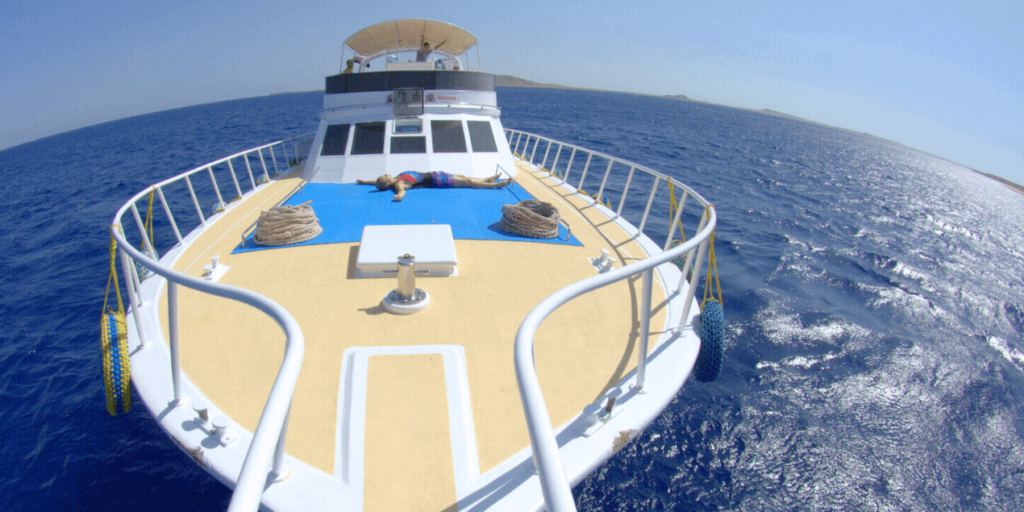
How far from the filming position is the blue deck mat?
4785mm

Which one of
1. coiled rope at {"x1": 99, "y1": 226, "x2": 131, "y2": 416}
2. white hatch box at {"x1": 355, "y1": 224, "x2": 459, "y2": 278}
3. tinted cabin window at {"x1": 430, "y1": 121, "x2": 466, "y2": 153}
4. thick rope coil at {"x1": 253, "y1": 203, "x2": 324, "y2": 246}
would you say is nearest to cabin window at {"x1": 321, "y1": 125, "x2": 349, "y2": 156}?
tinted cabin window at {"x1": 430, "y1": 121, "x2": 466, "y2": 153}

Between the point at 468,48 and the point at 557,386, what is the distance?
8.76m

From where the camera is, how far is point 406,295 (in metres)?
3.34

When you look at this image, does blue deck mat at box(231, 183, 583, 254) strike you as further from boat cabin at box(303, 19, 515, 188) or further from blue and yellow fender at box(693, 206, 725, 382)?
blue and yellow fender at box(693, 206, 725, 382)

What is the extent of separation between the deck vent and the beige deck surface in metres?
0.07

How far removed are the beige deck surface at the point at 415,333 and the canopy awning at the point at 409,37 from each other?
5.70 meters

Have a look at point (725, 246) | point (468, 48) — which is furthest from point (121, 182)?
point (725, 246)

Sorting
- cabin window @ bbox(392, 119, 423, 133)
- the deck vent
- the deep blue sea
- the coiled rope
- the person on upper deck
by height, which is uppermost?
the person on upper deck

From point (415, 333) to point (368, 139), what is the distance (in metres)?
5.24

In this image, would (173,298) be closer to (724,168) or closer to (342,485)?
(342,485)

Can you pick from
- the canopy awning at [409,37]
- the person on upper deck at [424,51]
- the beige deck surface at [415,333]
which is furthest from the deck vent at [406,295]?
the person on upper deck at [424,51]

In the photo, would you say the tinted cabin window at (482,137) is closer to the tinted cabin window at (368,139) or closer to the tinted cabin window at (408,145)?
the tinted cabin window at (408,145)

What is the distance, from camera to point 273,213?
4547mm

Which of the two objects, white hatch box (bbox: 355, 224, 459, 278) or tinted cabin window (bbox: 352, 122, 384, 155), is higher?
tinted cabin window (bbox: 352, 122, 384, 155)
